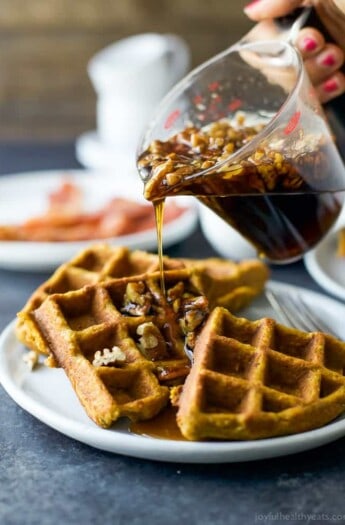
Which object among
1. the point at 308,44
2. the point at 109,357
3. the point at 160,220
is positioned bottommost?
the point at 109,357

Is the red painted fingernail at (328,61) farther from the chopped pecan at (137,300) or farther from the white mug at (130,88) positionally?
the white mug at (130,88)

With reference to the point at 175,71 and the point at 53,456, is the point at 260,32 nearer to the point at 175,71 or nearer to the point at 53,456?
the point at 53,456

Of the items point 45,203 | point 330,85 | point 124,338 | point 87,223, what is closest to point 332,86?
point 330,85

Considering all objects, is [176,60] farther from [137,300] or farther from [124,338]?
[124,338]

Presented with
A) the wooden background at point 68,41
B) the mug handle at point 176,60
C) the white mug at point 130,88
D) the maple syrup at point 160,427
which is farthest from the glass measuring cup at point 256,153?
the wooden background at point 68,41

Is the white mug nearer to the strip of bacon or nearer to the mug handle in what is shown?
the mug handle

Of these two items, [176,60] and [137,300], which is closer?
[137,300]

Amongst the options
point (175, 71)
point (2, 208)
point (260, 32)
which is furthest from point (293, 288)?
point (175, 71)
